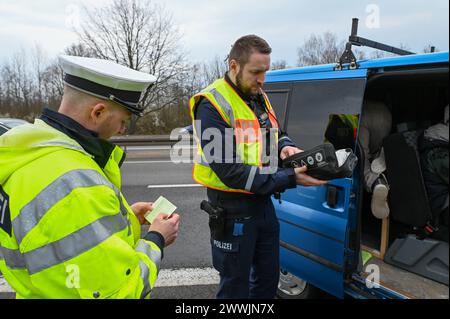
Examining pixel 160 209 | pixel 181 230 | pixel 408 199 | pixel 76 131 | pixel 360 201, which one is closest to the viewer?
pixel 76 131

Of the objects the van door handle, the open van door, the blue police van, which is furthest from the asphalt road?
the van door handle

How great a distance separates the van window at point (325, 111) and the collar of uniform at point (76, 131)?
150 cm

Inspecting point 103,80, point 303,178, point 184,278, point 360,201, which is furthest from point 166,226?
point 184,278

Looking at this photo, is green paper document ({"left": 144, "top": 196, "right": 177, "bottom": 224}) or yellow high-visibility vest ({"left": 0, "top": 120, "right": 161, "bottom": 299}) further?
green paper document ({"left": 144, "top": 196, "right": 177, "bottom": 224})

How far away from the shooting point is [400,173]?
2238mm

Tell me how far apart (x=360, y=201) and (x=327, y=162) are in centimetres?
52

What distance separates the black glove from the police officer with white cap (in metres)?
1.02

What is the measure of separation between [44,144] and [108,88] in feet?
0.95

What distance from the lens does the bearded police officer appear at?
6.12ft

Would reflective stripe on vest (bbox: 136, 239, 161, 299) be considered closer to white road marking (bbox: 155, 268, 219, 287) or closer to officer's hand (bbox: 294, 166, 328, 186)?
officer's hand (bbox: 294, 166, 328, 186)

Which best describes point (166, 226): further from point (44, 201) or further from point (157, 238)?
point (44, 201)

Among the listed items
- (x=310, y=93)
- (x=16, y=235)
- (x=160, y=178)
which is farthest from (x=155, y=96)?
(x=16, y=235)

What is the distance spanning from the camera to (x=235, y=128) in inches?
74.9
